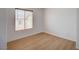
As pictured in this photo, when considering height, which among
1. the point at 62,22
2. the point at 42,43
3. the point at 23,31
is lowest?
the point at 42,43

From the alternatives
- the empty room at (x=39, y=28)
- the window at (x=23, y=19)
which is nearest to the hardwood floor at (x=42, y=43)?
the empty room at (x=39, y=28)

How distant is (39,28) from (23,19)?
0.31 meters

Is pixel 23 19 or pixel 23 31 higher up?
pixel 23 19

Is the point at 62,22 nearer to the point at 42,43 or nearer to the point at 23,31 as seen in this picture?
the point at 42,43

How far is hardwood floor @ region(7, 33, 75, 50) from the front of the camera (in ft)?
6.73

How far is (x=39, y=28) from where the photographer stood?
2.11 metres

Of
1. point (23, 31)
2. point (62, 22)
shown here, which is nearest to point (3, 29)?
point (23, 31)

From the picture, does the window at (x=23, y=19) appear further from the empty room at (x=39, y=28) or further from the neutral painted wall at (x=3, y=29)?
the neutral painted wall at (x=3, y=29)

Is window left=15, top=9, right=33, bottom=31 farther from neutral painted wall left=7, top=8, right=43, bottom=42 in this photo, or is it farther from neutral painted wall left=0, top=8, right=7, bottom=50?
neutral painted wall left=0, top=8, right=7, bottom=50

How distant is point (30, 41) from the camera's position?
6.82ft

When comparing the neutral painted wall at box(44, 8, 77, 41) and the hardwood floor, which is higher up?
the neutral painted wall at box(44, 8, 77, 41)

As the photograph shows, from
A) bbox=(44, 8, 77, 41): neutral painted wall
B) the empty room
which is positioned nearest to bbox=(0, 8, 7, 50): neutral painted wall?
the empty room
